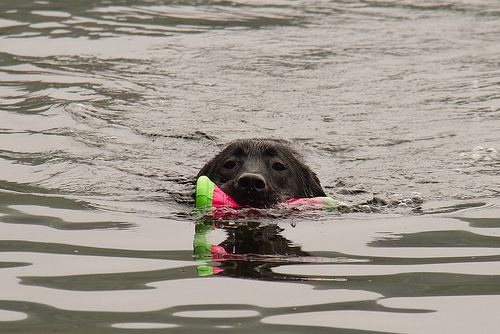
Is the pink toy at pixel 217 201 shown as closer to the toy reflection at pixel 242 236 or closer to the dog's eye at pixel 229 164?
the toy reflection at pixel 242 236

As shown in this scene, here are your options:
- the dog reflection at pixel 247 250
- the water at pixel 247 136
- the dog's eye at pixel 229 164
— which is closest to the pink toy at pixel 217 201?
the water at pixel 247 136

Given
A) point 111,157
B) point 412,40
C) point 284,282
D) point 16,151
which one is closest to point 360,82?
point 412,40

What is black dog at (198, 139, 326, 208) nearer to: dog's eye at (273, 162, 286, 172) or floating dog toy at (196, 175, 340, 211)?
dog's eye at (273, 162, 286, 172)

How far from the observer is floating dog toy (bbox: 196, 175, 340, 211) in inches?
248

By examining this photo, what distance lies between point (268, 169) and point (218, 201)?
0.93 metres

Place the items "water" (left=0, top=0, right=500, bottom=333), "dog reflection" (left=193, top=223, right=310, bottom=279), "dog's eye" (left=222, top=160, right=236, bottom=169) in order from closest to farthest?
"water" (left=0, top=0, right=500, bottom=333) < "dog reflection" (left=193, top=223, right=310, bottom=279) < "dog's eye" (left=222, top=160, right=236, bottom=169)

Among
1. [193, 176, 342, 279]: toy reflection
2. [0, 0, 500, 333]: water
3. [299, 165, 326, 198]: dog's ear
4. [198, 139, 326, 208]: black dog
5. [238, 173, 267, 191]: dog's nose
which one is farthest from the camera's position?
[299, 165, 326, 198]: dog's ear

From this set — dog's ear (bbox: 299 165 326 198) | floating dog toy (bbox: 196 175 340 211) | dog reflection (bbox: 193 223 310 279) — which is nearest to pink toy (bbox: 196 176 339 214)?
floating dog toy (bbox: 196 175 340 211)

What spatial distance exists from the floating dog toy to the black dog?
19cm

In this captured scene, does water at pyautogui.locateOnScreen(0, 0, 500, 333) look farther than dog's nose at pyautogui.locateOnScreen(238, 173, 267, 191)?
No

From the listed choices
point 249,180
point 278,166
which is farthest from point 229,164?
point 249,180

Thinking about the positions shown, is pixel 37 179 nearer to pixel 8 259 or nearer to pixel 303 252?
pixel 8 259

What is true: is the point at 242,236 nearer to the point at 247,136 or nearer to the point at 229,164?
the point at 229,164

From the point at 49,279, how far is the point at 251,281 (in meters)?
1.18
